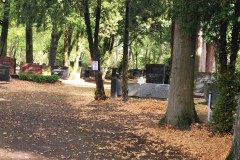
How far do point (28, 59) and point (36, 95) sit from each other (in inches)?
526

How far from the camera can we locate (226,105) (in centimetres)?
900

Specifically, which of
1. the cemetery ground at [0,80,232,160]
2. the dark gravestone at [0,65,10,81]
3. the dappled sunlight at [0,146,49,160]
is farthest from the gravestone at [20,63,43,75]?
the dappled sunlight at [0,146,49,160]

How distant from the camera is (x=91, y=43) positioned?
55.9 feet

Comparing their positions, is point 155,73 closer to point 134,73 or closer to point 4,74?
point 4,74

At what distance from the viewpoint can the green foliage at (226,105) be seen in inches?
352

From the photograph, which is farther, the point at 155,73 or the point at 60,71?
the point at 60,71

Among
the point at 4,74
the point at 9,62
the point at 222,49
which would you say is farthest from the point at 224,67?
the point at 9,62

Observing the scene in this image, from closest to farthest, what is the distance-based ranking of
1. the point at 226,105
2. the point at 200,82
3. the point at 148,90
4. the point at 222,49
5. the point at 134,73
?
the point at 226,105, the point at 222,49, the point at 148,90, the point at 200,82, the point at 134,73

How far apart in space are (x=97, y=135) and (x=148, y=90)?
906 cm

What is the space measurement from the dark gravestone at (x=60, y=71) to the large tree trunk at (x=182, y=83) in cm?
2032

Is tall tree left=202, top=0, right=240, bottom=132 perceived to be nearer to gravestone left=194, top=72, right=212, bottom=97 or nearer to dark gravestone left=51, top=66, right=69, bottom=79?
gravestone left=194, top=72, right=212, bottom=97

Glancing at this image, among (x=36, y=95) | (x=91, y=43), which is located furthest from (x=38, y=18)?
(x=36, y=95)

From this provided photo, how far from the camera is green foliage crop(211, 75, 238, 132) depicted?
8.93 m

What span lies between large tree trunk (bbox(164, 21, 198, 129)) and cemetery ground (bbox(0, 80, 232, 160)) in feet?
1.27
